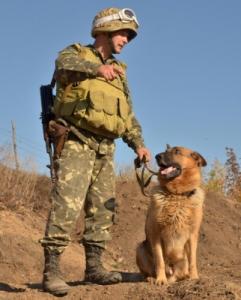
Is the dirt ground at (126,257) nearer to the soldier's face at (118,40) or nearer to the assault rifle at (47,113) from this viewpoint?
the assault rifle at (47,113)

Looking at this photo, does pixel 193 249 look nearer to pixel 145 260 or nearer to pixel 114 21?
pixel 145 260

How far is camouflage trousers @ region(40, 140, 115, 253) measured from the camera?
5.15 m

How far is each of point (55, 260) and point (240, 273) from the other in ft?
11.5

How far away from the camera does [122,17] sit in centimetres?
538

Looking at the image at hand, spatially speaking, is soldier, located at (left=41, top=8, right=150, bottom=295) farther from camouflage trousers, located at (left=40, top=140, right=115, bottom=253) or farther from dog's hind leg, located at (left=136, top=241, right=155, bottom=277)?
dog's hind leg, located at (left=136, top=241, right=155, bottom=277)

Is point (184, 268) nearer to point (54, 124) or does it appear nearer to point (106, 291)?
point (106, 291)

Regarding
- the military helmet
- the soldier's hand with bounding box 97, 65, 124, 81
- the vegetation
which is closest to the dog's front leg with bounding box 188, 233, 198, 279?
the soldier's hand with bounding box 97, 65, 124, 81

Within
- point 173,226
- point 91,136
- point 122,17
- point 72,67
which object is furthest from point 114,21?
point 173,226

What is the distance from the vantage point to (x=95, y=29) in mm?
5457

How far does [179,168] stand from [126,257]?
545 cm

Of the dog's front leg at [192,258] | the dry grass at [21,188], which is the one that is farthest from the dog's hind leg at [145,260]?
the dry grass at [21,188]

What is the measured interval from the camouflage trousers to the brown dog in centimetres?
54

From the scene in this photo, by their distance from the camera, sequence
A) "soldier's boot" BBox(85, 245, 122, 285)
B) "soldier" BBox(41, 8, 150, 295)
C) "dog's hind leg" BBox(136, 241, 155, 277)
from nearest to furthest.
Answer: "soldier" BBox(41, 8, 150, 295) → "soldier's boot" BBox(85, 245, 122, 285) → "dog's hind leg" BBox(136, 241, 155, 277)

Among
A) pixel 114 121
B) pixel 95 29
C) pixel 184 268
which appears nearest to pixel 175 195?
pixel 184 268
